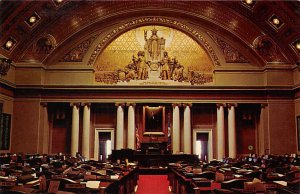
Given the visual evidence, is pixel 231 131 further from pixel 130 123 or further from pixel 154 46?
pixel 154 46

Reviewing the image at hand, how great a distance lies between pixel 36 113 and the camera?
29266 mm

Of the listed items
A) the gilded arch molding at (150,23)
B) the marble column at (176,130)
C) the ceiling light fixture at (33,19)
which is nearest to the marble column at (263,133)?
the gilded arch molding at (150,23)

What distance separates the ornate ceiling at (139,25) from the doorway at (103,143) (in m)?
5.59

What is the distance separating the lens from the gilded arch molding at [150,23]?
30562 millimetres

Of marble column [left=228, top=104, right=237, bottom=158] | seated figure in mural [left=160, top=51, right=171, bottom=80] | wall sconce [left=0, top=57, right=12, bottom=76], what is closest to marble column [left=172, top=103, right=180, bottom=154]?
seated figure in mural [left=160, top=51, right=171, bottom=80]

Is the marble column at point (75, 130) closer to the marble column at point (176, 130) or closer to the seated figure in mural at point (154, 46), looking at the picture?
the seated figure in mural at point (154, 46)

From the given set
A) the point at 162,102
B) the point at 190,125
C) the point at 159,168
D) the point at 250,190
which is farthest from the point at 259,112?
the point at 250,190

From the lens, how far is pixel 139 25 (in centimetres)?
3116

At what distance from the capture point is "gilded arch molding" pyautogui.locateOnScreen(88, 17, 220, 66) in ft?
100

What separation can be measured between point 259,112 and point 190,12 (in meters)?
9.43

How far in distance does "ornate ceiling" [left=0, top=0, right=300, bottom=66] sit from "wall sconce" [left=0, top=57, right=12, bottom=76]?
3.60 feet

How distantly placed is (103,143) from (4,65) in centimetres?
1007

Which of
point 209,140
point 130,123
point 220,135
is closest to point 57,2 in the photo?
point 130,123

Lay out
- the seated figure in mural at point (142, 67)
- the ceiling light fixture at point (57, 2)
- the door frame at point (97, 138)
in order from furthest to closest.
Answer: the door frame at point (97, 138), the seated figure in mural at point (142, 67), the ceiling light fixture at point (57, 2)
